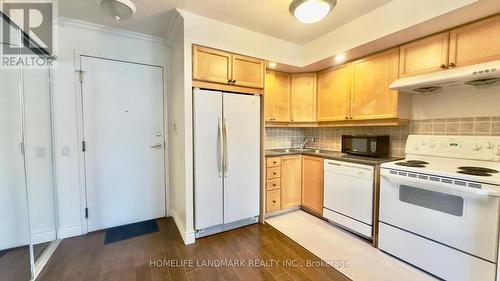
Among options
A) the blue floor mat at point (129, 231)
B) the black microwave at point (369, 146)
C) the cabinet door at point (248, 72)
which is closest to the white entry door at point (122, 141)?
the blue floor mat at point (129, 231)

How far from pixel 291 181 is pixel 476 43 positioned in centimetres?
244

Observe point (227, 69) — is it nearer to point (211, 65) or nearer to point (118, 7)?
point (211, 65)

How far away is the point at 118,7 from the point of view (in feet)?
6.15

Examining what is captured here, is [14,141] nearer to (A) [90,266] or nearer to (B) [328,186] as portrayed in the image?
(A) [90,266]

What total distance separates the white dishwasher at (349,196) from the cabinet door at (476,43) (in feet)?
4.27

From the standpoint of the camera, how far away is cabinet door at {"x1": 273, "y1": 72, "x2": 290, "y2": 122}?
3357 millimetres

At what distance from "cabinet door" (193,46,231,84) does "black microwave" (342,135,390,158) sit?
188 cm

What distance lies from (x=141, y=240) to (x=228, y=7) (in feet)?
9.12

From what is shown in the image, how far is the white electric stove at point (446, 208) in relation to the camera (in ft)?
5.07

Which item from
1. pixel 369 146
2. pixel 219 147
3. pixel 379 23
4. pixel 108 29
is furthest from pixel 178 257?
pixel 379 23

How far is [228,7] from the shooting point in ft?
7.11

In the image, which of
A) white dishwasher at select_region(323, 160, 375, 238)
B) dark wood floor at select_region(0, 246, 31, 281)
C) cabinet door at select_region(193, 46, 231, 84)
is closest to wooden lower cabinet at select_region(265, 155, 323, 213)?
white dishwasher at select_region(323, 160, 375, 238)

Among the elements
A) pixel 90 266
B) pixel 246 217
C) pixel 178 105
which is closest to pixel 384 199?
pixel 246 217

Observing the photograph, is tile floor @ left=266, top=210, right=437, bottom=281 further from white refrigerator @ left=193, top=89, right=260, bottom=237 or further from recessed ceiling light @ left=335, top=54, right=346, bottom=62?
recessed ceiling light @ left=335, top=54, right=346, bottom=62
